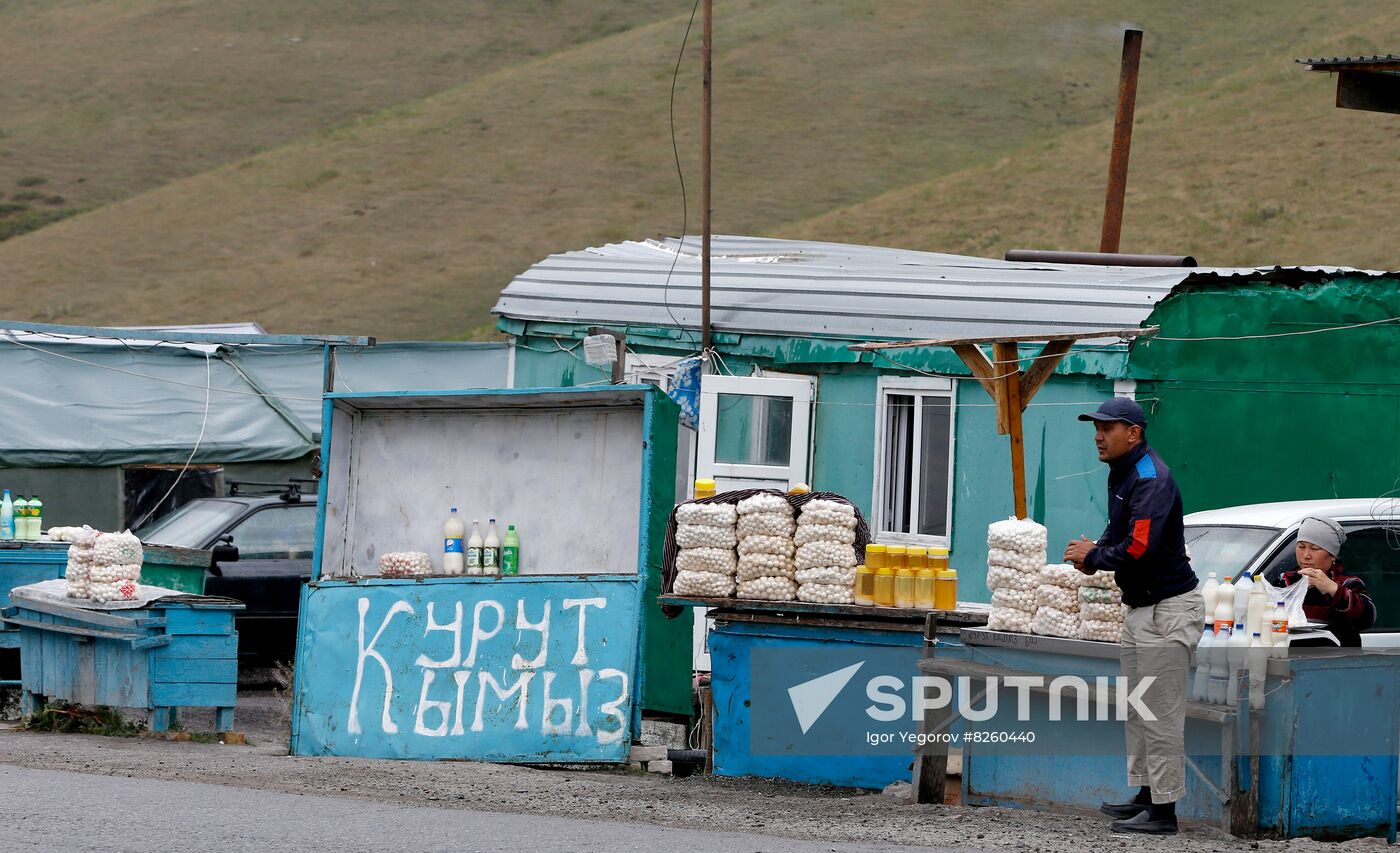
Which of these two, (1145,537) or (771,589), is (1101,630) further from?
(771,589)

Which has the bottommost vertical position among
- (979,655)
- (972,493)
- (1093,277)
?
(979,655)

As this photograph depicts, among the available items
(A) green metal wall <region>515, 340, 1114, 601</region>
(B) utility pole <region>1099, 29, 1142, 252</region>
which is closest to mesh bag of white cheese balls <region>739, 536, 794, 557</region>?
(A) green metal wall <region>515, 340, 1114, 601</region>

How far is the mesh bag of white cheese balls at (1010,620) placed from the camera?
881 cm

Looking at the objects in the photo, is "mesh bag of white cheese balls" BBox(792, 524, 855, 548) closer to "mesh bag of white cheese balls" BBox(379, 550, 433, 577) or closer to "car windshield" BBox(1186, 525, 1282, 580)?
"car windshield" BBox(1186, 525, 1282, 580)

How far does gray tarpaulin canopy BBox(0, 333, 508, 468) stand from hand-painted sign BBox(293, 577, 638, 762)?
24.9 feet

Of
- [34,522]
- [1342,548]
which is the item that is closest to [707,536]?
[1342,548]

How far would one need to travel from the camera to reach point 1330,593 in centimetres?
867

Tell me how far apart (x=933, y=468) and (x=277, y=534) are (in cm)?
555

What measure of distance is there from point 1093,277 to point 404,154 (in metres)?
59.2

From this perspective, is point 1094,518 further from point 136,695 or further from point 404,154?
point 404,154

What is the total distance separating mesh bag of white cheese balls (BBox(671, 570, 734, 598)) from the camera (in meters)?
9.88

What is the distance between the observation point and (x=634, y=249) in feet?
54.9

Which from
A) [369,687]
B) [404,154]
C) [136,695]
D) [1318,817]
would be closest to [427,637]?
[369,687]

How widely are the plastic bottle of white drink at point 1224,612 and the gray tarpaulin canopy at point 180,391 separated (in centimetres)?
1168
